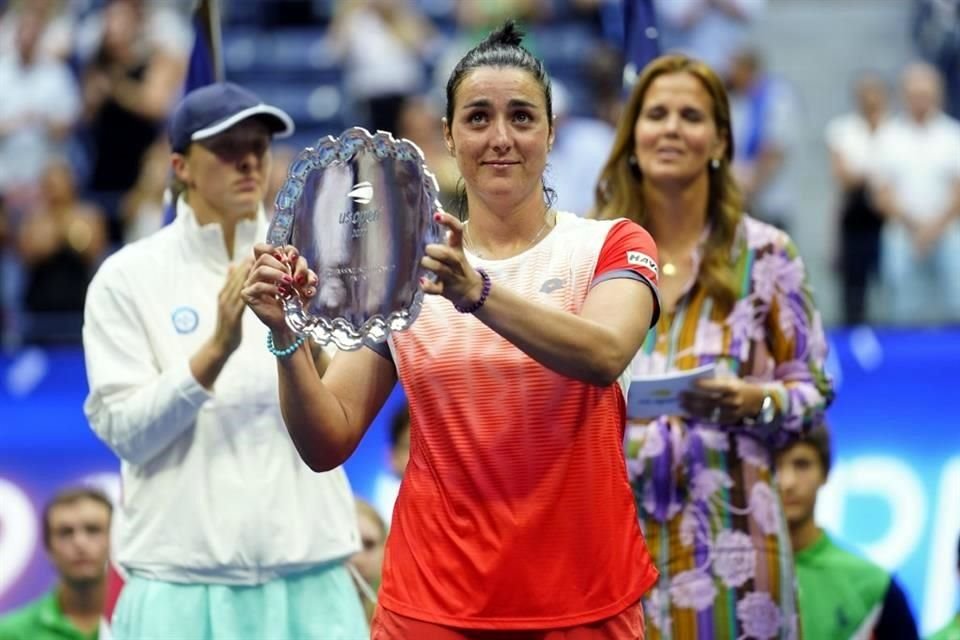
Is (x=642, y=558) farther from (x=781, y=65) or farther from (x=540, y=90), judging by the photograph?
(x=781, y=65)

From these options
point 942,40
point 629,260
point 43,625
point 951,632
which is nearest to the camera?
point 629,260

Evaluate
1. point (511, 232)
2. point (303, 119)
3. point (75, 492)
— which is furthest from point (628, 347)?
point (303, 119)

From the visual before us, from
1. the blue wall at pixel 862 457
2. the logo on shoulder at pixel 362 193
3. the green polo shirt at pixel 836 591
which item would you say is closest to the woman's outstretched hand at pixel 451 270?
the logo on shoulder at pixel 362 193

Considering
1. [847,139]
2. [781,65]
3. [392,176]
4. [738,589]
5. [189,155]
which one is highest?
[781,65]

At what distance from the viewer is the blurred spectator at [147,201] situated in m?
10.1

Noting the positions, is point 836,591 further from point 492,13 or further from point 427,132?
point 492,13

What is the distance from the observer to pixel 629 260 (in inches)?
141

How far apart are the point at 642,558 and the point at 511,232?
690 mm

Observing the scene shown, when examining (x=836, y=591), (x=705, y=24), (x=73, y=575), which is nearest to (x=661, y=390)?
(x=836, y=591)

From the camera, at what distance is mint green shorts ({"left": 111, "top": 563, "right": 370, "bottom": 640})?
→ 471cm

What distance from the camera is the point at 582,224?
375 centimetres

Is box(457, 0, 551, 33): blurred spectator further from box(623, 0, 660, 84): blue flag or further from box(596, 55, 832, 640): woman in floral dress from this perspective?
box(596, 55, 832, 640): woman in floral dress

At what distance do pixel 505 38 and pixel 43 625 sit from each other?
3.88m

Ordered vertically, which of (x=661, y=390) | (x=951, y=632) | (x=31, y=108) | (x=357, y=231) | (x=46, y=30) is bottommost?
(x=951, y=632)
